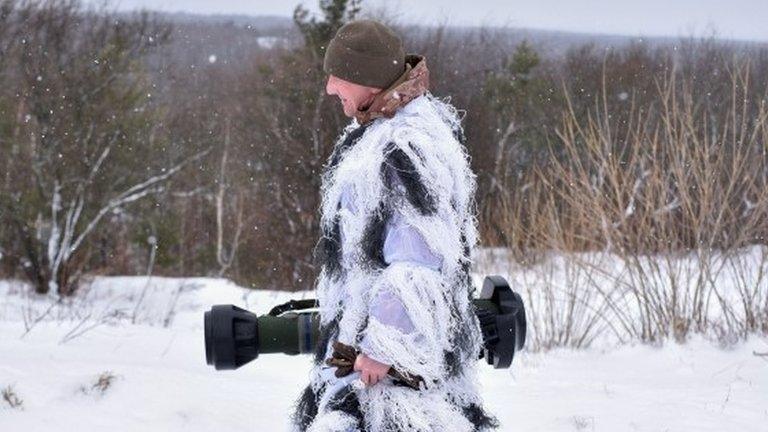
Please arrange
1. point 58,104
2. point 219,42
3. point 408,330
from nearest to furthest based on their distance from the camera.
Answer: point 408,330, point 58,104, point 219,42

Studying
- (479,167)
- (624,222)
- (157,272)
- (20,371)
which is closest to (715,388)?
(624,222)

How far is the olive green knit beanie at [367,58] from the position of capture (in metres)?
1.88

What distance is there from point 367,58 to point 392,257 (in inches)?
17.6

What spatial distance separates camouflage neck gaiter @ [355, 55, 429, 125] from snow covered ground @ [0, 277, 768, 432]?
5.43ft

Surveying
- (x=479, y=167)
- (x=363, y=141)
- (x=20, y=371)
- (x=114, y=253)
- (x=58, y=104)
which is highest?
(x=363, y=141)

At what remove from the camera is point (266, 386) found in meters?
4.59

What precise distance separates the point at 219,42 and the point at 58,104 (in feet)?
184

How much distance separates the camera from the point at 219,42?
250 ft

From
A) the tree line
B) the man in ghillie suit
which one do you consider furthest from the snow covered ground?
the tree line

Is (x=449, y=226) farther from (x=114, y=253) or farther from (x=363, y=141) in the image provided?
(x=114, y=253)

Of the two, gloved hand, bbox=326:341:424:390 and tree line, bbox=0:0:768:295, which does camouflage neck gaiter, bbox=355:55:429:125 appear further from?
tree line, bbox=0:0:768:295

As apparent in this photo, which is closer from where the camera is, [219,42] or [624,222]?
[624,222]

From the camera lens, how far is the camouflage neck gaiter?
6.08 ft

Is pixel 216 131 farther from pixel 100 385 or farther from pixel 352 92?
pixel 352 92
